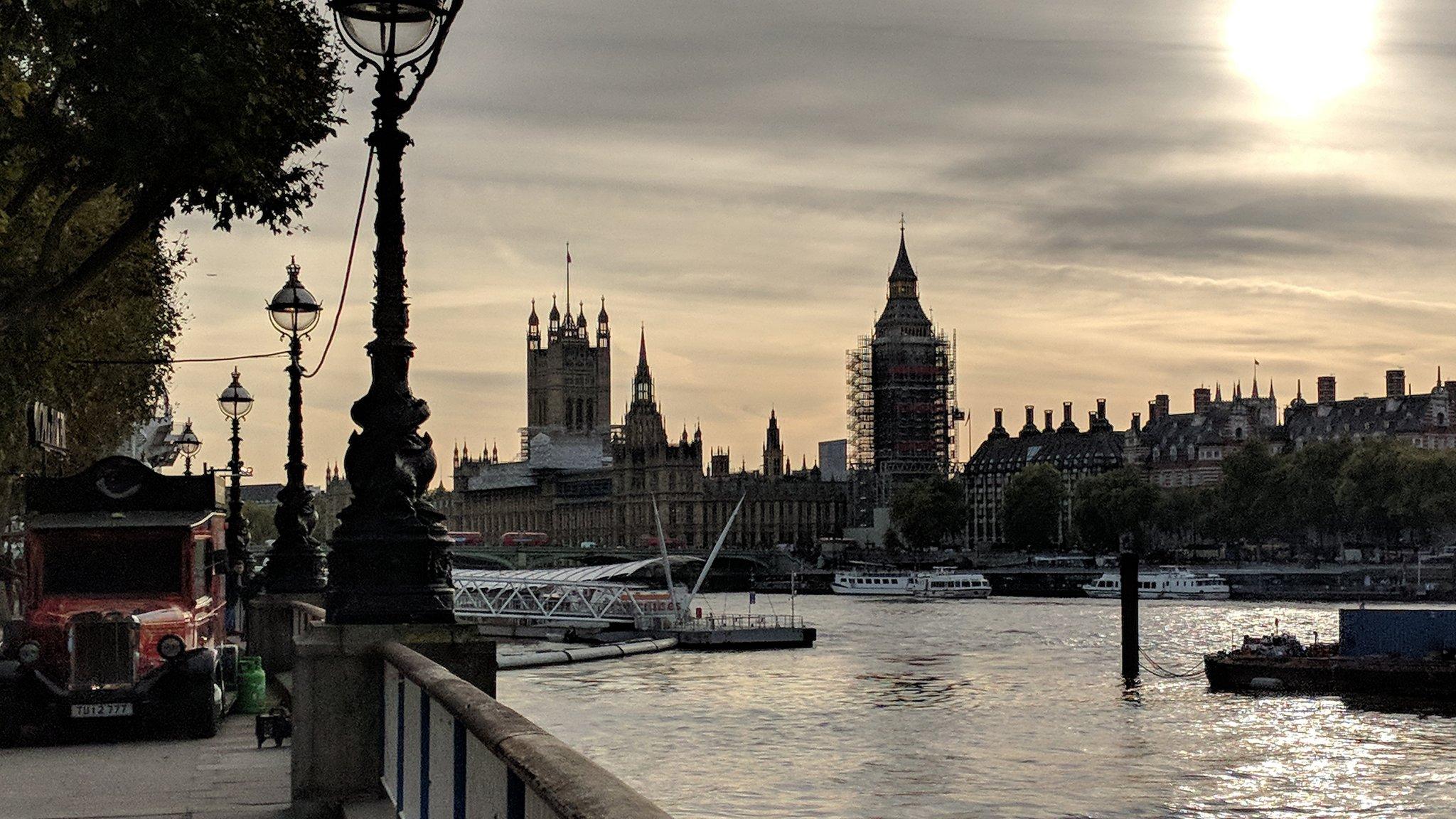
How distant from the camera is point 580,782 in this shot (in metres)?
5.09

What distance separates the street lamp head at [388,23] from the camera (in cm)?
1121

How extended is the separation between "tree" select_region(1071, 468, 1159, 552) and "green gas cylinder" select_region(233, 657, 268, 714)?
509ft

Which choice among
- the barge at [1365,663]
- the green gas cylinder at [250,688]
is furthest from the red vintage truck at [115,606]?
the barge at [1365,663]

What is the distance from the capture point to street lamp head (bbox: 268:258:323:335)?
20.3 metres

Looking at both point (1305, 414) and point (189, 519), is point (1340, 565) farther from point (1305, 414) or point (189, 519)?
point (189, 519)

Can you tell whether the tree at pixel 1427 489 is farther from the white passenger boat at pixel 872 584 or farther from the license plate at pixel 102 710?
the license plate at pixel 102 710

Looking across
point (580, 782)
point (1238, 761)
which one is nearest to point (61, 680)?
point (580, 782)

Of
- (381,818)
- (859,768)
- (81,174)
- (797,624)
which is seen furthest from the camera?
(797,624)

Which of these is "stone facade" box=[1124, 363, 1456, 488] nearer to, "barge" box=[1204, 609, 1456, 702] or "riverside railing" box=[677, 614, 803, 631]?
"riverside railing" box=[677, 614, 803, 631]

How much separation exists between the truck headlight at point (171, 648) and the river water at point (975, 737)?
21.7 metres

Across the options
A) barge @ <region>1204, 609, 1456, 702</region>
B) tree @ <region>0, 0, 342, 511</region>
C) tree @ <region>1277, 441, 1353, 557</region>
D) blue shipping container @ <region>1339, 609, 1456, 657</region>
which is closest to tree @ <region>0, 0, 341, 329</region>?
tree @ <region>0, 0, 342, 511</region>

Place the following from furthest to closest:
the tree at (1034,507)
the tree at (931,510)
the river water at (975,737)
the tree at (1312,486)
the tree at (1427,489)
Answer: the tree at (931,510)
the tree at (1034,507)
the tree at (1312,486)
the tree at (1427,489)
the river water at (975,737)

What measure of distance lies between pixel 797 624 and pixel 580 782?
333 feet

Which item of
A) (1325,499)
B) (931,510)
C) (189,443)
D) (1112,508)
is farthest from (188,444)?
(931,510)
